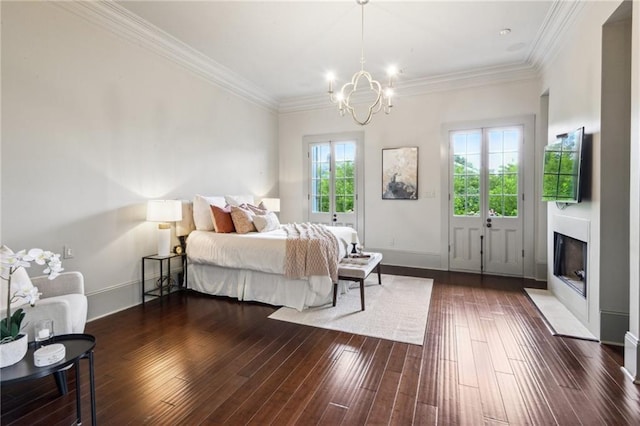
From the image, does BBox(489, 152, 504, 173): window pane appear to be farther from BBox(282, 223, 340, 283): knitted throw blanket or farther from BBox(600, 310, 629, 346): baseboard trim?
BBox(282, 223, 340, 283): knitted throw blanket

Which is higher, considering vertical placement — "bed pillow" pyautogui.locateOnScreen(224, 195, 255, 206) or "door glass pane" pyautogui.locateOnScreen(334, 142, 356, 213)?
"door glass pane" pyautogui.locateOnScreen(334, 142, 356, 213)

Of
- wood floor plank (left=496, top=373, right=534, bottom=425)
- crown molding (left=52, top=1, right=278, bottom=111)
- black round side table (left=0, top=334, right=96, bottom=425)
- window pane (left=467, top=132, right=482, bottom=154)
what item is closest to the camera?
black round side table (left=0, top=334, right=96, bottom=425)

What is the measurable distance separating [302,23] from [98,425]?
3872mm

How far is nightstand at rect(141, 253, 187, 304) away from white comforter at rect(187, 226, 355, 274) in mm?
241

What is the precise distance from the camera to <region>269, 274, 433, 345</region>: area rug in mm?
2924

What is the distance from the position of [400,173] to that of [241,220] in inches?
115

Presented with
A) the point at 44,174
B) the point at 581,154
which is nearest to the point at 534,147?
the point at 581,154

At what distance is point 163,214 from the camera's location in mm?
3572

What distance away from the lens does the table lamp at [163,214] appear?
3572 mm

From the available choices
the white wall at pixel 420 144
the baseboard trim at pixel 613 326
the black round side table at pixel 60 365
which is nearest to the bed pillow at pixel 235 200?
the white wall at pixel 420 144

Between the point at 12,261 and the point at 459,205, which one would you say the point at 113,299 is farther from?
the point at 459,205

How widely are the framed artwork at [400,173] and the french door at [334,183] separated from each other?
540 mm

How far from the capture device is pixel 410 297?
152 inches

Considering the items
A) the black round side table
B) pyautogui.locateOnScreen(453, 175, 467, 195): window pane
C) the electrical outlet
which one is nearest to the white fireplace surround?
pyautogui.locateOnScreen(453, 175, 467, 195): window pane
